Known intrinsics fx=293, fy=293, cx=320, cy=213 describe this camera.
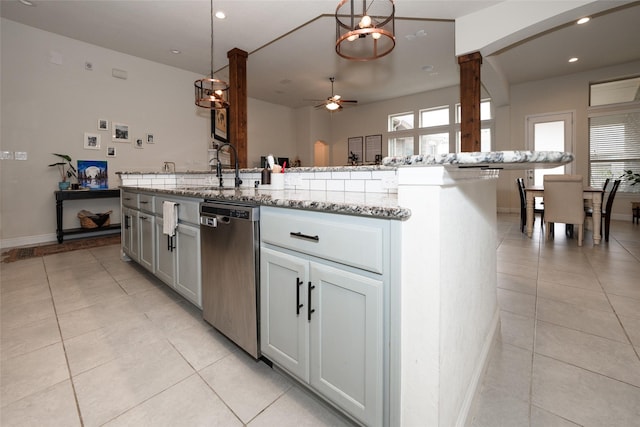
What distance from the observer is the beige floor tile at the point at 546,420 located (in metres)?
1.11

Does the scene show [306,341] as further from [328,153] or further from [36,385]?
[328,153]

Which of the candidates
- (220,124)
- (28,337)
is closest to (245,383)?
(28,337)

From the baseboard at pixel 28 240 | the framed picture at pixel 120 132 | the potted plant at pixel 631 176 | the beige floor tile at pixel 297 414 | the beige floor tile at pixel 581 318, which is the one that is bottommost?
the beige floor tile at pixel 297 414

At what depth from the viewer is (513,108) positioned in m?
6.98

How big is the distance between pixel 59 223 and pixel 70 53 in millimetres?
2684

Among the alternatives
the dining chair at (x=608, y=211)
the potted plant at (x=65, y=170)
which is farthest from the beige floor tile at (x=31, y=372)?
the dining chair at (x=608, y=211)

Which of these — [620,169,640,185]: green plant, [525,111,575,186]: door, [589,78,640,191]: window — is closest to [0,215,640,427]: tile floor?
[620,169,640,185]: green plant

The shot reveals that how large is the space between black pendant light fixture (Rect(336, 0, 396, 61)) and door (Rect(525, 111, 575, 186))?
13.8 feet

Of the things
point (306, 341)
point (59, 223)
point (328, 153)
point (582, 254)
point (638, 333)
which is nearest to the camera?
point (306, 341)

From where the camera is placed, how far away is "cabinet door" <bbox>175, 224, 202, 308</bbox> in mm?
1840

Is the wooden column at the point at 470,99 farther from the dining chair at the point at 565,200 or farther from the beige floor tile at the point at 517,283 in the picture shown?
the beige floor tile at the point at 517,283

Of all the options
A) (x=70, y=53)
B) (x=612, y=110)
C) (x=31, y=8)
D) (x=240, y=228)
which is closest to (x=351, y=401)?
(x=240, y=228)

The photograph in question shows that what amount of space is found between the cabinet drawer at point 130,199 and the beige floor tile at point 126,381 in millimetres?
1659

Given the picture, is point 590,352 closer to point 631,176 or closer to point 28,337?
point 28,337
